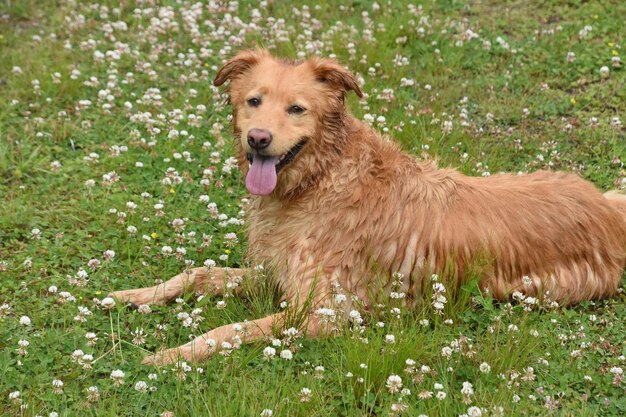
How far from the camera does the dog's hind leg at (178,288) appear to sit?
6492 mm

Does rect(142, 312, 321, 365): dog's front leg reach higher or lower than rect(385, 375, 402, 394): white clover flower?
lower

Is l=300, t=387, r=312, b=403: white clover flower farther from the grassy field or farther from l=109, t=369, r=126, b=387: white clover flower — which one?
l=109, t=369, r=126, b=387: white clover flower

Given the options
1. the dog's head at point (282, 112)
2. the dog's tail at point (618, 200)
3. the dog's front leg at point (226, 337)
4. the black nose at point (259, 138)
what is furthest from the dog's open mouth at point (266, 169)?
the dog's tail at point (618, 200)

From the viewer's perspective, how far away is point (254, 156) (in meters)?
6.18

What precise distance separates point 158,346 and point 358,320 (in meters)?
1.56

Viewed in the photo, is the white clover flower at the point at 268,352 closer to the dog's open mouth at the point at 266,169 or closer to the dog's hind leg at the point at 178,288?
the dog's hind leg at the point at 178,288

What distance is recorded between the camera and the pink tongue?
6133 mm

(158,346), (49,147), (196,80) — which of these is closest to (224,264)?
(158,346)

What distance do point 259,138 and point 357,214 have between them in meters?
0.98

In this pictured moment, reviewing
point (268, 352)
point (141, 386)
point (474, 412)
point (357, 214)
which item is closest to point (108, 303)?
point (141, 386)

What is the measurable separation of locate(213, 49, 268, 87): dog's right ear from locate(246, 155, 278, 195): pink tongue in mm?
839

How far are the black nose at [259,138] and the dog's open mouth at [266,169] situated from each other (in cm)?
14

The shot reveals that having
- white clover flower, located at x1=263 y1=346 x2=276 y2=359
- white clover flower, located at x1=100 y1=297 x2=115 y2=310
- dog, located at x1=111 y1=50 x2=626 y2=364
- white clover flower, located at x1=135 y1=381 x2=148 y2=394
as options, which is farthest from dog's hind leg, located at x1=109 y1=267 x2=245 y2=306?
white clover flower, located at x1=135 y1=381 x2=148 y2=394

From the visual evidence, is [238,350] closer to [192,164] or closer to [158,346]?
[158,346]
